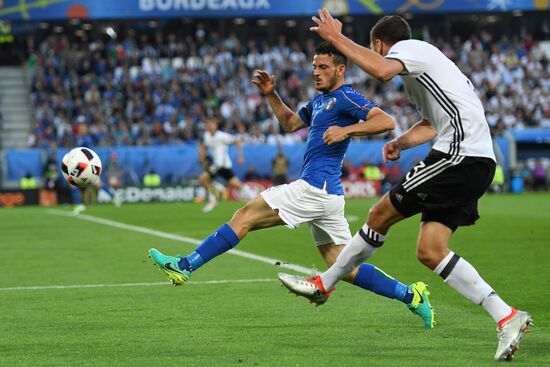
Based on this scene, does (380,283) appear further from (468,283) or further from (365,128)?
(468,283)

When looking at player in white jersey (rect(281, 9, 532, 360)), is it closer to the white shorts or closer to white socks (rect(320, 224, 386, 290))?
white socks (rect(320, 224, 386, 290))

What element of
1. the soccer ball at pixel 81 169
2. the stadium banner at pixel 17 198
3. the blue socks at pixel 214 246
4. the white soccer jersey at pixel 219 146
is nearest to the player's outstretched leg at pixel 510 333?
the blue socks at pixel 214 246

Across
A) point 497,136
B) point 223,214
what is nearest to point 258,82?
point 223,214

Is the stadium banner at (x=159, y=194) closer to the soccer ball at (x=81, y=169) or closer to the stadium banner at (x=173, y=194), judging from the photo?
the stadium banner at (x=173, y=194)

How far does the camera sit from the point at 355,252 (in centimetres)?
739

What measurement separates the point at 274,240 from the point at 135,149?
1899cm

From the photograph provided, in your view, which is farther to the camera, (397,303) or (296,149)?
(296,149)

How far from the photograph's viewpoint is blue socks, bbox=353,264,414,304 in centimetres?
834

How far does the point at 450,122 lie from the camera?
6.98 meters

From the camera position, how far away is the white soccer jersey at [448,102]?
6.87m

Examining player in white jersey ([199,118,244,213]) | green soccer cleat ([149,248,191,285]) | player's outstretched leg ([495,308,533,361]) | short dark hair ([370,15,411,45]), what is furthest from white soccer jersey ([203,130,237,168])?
player's outstretched leg ([495,308,533,361])

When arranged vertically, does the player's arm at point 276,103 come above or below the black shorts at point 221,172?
above

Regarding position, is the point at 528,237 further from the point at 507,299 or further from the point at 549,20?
the point at 549,20

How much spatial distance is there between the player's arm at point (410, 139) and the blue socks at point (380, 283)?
4.24 feet
